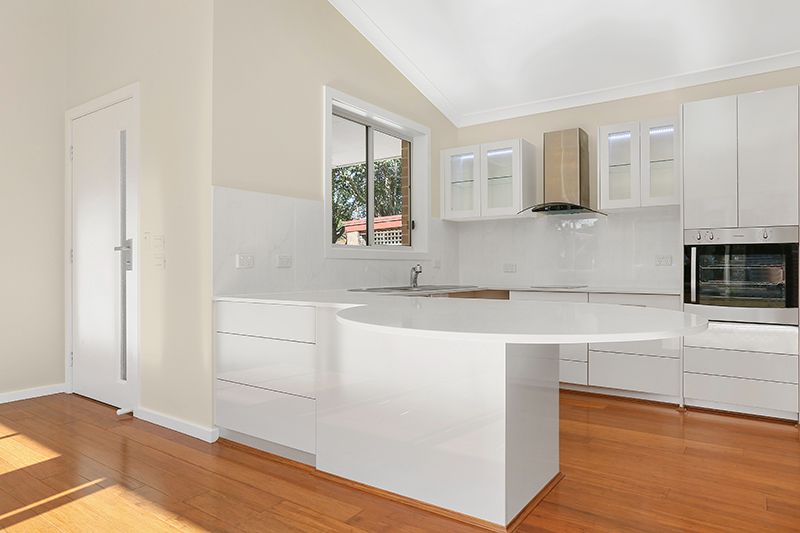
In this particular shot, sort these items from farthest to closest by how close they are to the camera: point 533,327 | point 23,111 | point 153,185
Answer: point 23,111 < point 153,185 < point 533,327

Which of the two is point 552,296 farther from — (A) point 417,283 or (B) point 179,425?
(B) point 179,425

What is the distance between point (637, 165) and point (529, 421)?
8.83 feet

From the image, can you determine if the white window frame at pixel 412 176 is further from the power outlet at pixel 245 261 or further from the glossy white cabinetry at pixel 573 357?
the glossy white cabinetry at pixel 573 357

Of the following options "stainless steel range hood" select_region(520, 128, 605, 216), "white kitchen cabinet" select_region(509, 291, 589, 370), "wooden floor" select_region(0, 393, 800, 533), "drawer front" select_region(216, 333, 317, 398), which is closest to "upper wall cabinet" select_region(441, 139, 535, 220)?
"stainless steel range hood" select_region(520, 128, 605, 216)

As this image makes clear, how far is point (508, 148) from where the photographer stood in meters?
4.49

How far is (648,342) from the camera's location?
3.63 meters

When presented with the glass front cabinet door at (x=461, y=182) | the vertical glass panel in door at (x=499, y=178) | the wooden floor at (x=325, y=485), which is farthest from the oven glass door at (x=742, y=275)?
the glass front cabinet door at (x=461, y=182)

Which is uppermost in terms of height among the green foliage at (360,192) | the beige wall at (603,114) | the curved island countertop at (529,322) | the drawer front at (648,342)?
the beige wall at (603,114)

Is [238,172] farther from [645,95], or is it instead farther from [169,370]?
[645,95]

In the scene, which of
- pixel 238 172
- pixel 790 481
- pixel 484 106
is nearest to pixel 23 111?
pixel 238 172

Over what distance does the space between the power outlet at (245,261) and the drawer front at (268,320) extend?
10.0 inches

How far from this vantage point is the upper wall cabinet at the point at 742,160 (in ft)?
10.7

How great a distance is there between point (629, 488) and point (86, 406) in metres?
3.39

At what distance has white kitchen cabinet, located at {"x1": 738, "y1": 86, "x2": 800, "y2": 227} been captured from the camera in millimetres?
3244
